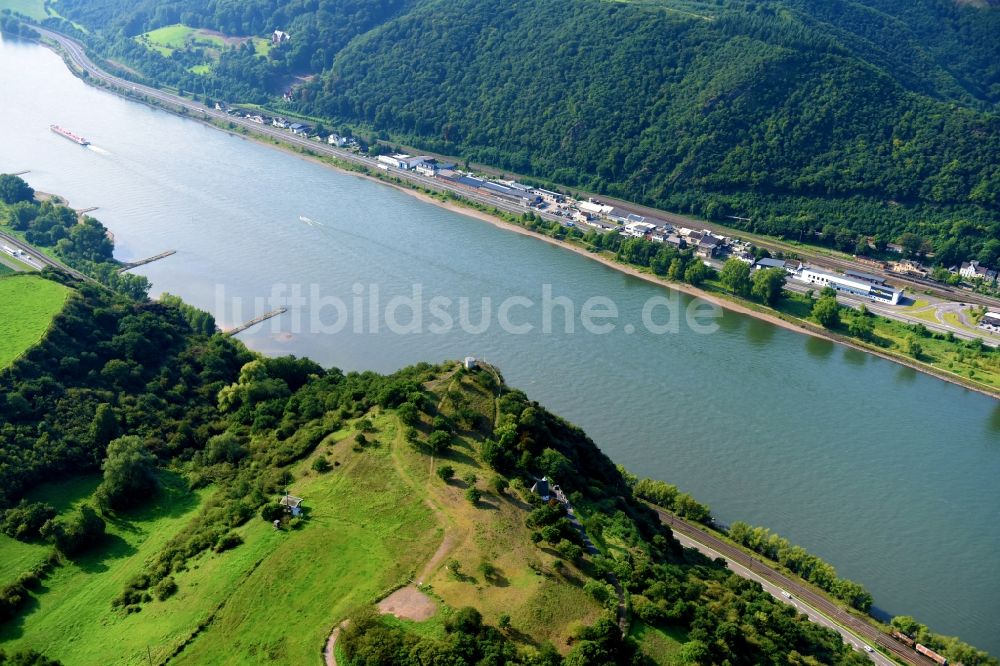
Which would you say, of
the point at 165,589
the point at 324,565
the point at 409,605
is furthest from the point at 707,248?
the point at 165,589

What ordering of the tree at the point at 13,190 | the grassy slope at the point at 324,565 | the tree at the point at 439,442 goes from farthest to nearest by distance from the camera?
the tree at the point at 13,190 → the tree at the point at 439,442 → the grassy slope at the point at 324,565

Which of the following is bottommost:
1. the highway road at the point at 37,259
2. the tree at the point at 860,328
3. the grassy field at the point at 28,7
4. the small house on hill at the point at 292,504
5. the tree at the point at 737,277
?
the highway road at the point at 37,259

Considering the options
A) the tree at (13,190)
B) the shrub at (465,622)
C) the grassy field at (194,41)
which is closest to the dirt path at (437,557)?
the shrub at (465,622)

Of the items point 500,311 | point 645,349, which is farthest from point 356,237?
point 645,349

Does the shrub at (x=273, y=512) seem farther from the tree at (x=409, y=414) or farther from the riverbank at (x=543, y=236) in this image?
the riverbank at (x=543, y=236)

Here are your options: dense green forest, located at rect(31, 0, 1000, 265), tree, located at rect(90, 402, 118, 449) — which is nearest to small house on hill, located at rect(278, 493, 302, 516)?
tree, located at rect(90, 402, 118, 449)

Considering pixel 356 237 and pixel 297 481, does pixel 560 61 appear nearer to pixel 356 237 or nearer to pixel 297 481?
pixel 356 237

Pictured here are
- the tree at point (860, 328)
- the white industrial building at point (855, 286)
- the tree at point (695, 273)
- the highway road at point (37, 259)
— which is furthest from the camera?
the tree at point (695, 273)
